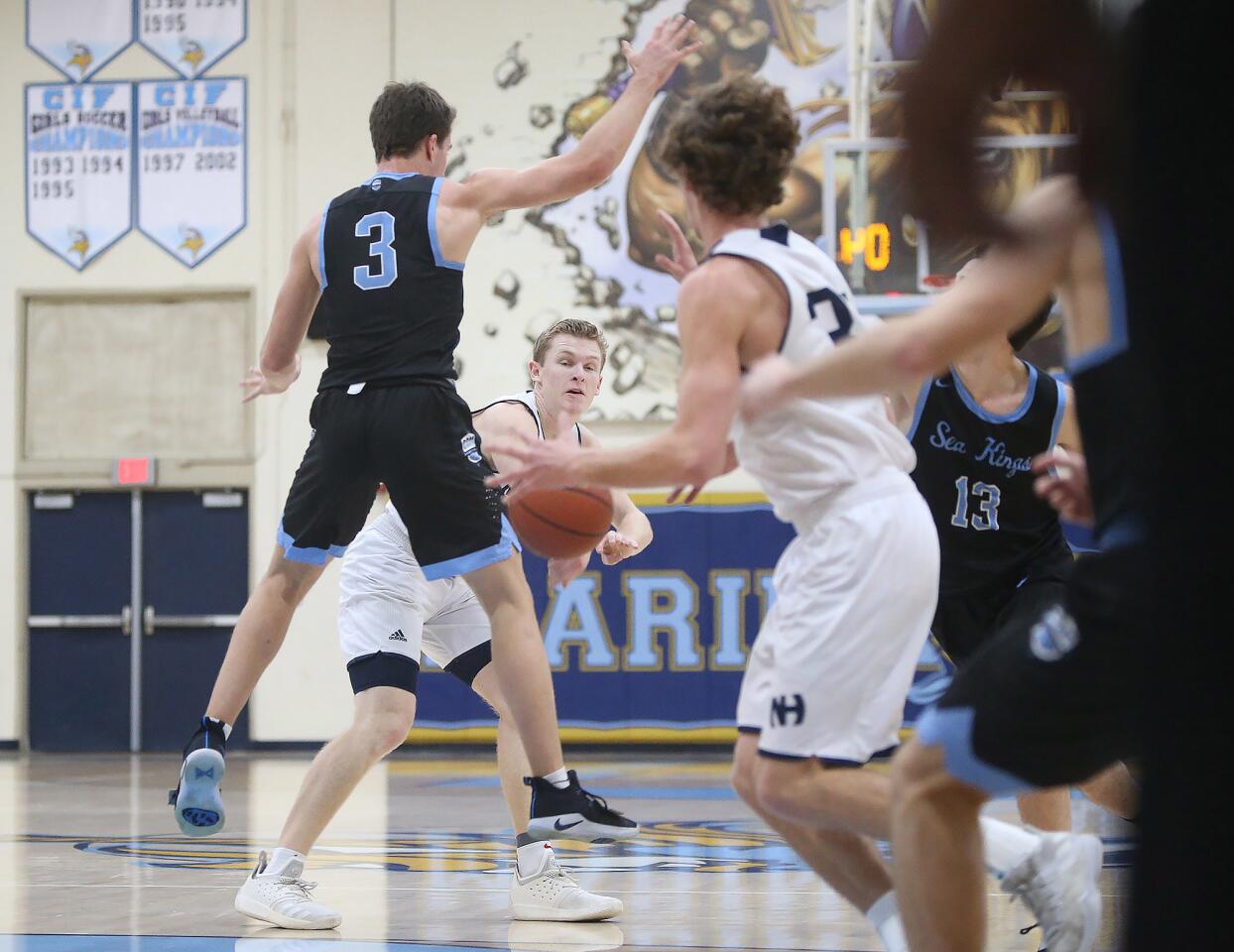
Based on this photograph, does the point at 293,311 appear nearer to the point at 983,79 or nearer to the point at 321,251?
the point at 321,251

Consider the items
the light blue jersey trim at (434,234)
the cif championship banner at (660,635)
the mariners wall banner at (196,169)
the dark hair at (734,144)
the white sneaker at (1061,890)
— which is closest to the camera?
the white sneaker at (1061,890)

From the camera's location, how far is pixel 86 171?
1366 centimetres

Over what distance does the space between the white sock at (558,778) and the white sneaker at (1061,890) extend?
1401 mm

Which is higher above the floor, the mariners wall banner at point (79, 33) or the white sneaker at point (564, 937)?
the mariners wall banner at point (79, 33)

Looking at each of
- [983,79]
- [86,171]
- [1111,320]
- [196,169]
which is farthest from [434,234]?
[86,171]

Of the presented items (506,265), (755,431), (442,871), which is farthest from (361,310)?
(506,265)

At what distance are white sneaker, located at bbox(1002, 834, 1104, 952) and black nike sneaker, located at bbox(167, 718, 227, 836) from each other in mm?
2364

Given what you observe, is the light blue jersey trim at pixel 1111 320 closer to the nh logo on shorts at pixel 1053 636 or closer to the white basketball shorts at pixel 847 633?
the nh logo on shorts at pixel 1053 636

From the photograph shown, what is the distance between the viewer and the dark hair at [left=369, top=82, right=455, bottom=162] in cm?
449

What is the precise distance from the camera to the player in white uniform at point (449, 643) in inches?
179

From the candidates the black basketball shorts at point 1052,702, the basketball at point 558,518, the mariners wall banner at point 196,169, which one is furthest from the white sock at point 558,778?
the mariners wall banner at point 196,169

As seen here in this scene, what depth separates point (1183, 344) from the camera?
1.18 meters

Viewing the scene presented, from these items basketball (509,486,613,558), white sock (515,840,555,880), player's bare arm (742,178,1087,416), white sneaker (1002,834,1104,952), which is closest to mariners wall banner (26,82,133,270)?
white sock (515,840,555,880)

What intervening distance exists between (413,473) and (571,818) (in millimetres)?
1065
